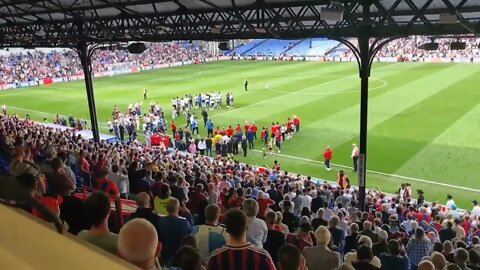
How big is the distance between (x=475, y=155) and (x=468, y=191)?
4160mm

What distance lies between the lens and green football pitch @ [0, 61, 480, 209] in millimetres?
19828

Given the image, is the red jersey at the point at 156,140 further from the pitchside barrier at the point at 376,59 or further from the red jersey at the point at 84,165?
the pitchside barrier at the point at 376,59

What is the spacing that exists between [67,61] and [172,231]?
61419 millimetres

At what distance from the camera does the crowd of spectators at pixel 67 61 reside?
54750 millimetres

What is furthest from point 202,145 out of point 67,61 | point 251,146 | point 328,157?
point 67,61

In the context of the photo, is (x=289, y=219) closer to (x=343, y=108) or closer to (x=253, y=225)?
(x=253, y=225)

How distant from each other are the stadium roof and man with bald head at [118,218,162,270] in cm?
914

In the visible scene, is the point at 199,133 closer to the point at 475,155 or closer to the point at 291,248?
the point at 475,155

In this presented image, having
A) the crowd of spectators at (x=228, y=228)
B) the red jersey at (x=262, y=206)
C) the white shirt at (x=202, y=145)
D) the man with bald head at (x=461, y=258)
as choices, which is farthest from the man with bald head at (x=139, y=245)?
the white shirt at (x=202, y=145)

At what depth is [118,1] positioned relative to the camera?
16.1 m

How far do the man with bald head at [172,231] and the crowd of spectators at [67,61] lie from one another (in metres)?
52.3

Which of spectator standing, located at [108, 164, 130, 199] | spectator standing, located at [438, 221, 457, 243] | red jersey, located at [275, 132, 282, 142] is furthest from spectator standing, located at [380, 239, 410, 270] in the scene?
red jersey, located at [275, 132, 282, 142]

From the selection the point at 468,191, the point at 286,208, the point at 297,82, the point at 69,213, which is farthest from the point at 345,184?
the point at 297,82

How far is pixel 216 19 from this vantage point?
16.1 meters
